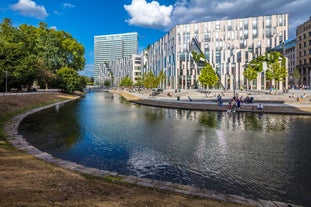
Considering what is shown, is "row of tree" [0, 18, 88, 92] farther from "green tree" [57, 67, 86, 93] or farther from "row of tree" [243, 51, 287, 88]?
"row of tree" [243, 51, 287, 88]

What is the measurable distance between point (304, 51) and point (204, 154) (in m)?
96.8

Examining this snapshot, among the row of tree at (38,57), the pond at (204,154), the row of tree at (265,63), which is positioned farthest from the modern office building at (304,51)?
the pond at (204,154)

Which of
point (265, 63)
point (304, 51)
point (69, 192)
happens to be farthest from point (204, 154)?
point (304, 51)

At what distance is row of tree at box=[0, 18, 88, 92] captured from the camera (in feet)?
157

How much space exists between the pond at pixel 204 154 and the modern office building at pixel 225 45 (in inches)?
2683

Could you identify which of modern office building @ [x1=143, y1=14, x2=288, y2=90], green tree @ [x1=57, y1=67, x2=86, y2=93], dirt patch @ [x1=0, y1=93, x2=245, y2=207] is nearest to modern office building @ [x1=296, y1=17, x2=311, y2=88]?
modern office building @ [x1=143, y1=14, x2=288, y2=90]

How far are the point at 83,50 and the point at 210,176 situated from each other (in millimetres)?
85666

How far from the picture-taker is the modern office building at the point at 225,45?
82.4 m

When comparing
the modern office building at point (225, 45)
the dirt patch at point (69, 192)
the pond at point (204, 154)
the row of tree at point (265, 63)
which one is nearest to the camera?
the dirt patch at point (69, 192)

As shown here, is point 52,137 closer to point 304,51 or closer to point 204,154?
point 204,154

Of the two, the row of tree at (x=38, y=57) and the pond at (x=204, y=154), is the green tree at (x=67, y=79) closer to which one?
the row of tree at (x=38, y=57)

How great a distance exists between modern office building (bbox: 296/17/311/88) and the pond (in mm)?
82447

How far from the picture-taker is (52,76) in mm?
63875

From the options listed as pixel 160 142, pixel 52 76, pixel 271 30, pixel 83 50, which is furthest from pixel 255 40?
pixel 160 142
